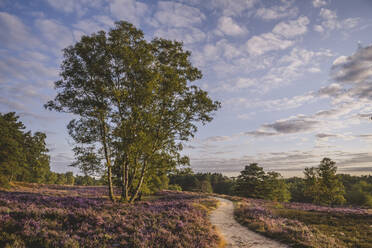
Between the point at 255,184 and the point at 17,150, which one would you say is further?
the point at 255,184

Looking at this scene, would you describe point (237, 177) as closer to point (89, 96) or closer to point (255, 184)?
point (255, 184)

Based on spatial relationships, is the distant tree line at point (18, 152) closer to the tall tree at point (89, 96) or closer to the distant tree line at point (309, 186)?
the tall tree at point (89, 96)

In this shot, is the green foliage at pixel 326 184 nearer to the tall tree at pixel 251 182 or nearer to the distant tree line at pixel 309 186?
the distant tree line at pixel 309 186

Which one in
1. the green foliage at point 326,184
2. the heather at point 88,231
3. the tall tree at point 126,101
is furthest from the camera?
the green foliage at point 326,184

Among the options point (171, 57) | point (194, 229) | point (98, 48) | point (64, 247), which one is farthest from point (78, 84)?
point (194, 229)

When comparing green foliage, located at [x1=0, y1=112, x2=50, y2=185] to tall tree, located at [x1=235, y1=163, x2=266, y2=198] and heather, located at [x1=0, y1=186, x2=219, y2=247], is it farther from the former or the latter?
tall tree, located at [x1=235, y1=163, x2=266, y2=198]

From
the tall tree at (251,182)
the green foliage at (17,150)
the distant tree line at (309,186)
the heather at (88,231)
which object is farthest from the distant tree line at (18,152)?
the tall tree at (251,182)

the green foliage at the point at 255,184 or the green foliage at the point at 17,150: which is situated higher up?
the green foliage at the point at 17,150

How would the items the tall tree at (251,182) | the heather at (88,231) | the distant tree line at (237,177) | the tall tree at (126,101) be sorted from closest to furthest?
the heather at (88,231) → the tall tree at (126,101) → the distant tree line at (237,177) → the tall tree at (251,182)

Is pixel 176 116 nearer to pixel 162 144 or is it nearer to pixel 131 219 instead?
pixel 162 144

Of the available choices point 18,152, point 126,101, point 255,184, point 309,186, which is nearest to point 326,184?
point 309,186

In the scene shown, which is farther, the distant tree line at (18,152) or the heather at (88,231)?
the distant tree line at (18,152)

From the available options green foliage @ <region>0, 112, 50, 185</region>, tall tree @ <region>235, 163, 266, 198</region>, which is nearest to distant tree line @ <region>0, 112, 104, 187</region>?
green foliage @ <region>0, 112, 50, 185</region>

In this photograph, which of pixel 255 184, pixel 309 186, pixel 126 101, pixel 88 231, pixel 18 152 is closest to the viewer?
pixel 88 231
